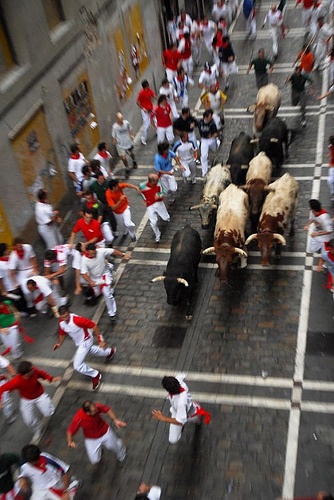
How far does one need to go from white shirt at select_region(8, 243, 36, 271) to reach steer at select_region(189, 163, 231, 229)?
3821 mm

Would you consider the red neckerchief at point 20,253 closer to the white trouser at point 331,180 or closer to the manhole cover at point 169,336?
the manhole cover at point 169,336

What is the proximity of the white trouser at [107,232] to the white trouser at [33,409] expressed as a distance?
4264 mm

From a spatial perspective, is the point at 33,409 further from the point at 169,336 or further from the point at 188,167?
the point at 188,167

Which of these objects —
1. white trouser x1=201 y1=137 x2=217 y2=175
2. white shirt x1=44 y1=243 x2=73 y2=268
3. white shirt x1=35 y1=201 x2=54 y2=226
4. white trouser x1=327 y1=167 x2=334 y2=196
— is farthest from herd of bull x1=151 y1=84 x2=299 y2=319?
white shirt x1=35 y1=201 x2=54 y2=226

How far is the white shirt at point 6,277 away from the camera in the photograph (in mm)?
10867

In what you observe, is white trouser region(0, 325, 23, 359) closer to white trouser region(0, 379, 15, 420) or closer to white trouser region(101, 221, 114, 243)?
white trouser region(0, 379, 15, 420)

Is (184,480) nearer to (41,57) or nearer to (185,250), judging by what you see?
(185,250)

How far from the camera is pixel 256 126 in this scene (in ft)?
53.5

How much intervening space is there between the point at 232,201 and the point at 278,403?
4.85m

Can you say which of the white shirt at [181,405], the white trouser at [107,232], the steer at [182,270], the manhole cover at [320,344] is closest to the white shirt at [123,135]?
the white trouser at [107,232]

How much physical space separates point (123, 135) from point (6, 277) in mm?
6338

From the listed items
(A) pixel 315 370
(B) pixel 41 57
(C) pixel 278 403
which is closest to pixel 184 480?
(C) pixel 278 403

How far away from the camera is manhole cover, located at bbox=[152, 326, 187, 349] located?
35.4ft

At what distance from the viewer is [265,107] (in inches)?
637
